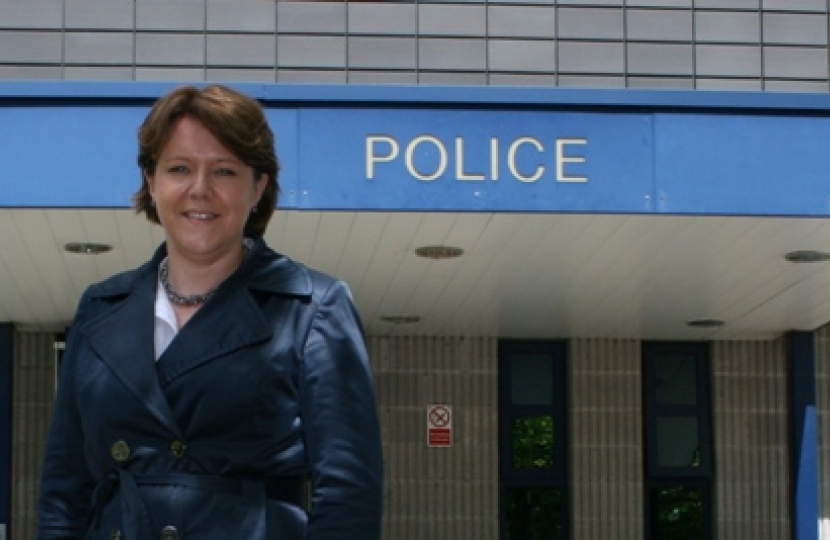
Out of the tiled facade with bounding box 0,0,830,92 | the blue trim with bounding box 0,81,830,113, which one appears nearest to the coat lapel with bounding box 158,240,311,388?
the blue trim with bounding box 0,81,830,113

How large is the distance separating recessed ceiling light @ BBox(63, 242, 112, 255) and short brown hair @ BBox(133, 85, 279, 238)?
342 inches

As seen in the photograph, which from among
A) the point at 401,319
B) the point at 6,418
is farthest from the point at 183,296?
the point at 6,418

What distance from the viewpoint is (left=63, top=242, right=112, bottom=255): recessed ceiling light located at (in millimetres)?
11680

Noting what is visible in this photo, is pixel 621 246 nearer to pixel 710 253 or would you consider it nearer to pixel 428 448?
pixel 710 253

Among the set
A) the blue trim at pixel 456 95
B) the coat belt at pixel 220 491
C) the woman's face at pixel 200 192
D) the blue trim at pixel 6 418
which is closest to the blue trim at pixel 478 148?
the blue trim at pixel 456 95

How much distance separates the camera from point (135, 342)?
312 centimetres

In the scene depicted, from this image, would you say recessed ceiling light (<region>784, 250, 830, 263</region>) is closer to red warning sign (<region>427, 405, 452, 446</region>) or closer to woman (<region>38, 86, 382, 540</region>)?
red warning sign (<region>427, 405, 452, 446</region>)

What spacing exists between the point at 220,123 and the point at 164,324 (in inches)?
15.5

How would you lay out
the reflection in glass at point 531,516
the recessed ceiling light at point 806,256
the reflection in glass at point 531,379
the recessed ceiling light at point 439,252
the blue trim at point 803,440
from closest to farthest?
the recessed ceiling light at point 439,252 < the recessed ceiling light at point 806,256 < the blue trim at point 803,440 < the reflection in glass at point 531,516 < the reflection in glass at point 531,379

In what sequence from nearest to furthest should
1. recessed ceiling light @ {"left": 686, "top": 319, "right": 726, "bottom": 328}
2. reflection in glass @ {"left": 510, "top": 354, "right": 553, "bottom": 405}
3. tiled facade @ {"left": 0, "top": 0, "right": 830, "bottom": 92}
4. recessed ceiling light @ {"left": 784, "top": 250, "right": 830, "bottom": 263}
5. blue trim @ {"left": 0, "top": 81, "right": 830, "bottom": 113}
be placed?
blue trim @ {"left": 0, "top": 81, "right": 830, "bottom": 113} → recessed ceiling light @ {"left": 784, "top": 250, "right": 830, "bottom": 263} → tiled facade @ {"left": 0, "top": 0, "right": 830, "bottom": 92} → recessed ceiling light @ {"left": 686, "top": 319, "right": 726, "bottom": 328} → reflection in glass @ {"left": 510, "top": 354, "right": 553, "bottom": 405}

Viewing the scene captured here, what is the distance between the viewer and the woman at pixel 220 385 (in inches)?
119

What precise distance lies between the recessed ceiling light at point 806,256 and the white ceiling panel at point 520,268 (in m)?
0.10

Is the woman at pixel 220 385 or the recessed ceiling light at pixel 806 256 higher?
the recessed ceiling light at pixel 806 256

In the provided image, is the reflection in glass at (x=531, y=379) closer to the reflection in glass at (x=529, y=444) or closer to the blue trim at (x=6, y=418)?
the reflection in glass at (x=529, y=444)
